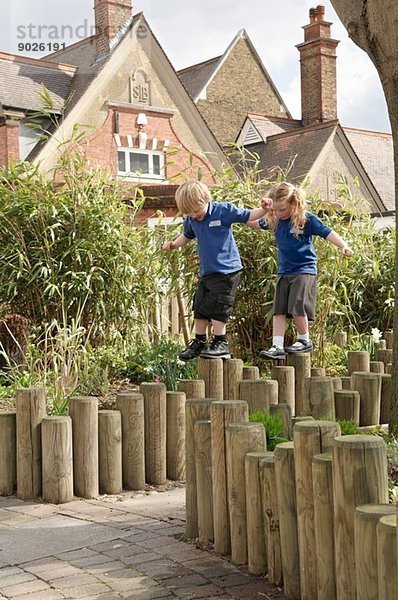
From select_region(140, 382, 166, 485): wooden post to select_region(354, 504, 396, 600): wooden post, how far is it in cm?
251

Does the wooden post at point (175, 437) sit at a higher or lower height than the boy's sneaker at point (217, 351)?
lower

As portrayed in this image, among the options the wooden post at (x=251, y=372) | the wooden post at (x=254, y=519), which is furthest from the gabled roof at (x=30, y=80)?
the wooden post at (x=254, y=519)

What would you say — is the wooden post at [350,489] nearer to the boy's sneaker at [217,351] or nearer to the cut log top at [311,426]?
the cut log top at [311,426]

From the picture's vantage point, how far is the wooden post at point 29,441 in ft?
16.2

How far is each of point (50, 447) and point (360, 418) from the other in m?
2.14

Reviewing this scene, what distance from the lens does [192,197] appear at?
6762 mm

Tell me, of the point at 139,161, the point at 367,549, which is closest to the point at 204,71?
the point at 139,161

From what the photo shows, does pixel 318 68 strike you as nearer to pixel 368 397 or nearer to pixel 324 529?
pixel 368 397

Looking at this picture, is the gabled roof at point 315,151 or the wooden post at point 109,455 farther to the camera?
the gabled roof at point 315,151

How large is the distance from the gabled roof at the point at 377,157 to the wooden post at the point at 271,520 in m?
30.5

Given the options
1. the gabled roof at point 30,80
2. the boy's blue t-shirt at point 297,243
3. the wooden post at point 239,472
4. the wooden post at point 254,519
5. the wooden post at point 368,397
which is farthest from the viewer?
the gabled roof at point 30,80

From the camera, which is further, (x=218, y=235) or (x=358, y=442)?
(x=218, y=235)

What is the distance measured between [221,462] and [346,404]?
1.79m

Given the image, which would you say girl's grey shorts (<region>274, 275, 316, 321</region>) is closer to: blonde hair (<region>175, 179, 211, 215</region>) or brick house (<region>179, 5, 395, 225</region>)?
blonde hair (<region>175, 179, 211, 215</region>)
